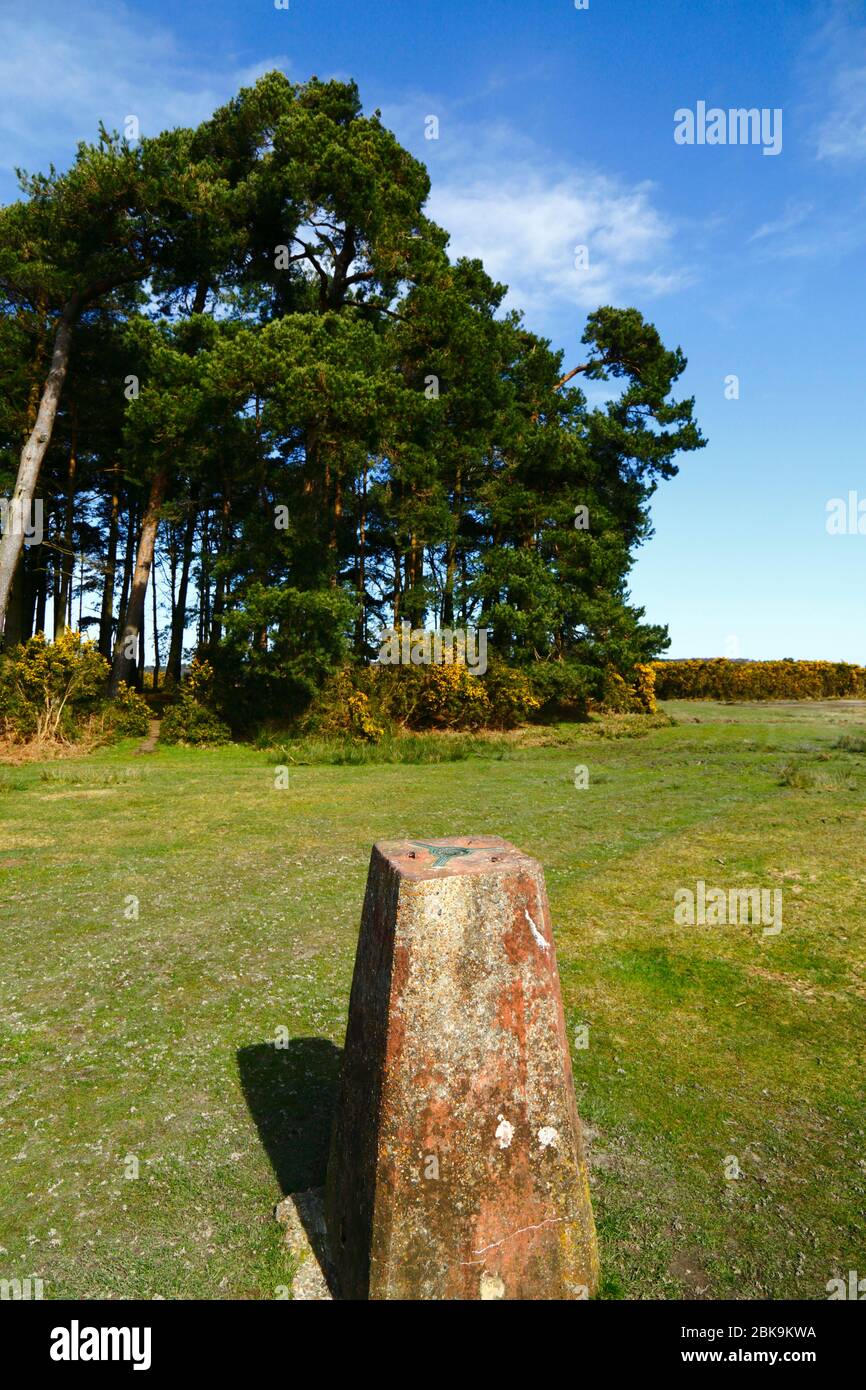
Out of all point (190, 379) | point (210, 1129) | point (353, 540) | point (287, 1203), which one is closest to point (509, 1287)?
point (287, 1203)

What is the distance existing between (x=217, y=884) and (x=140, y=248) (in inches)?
822

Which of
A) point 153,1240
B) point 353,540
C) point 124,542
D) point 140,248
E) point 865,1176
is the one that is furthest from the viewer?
point 124,542

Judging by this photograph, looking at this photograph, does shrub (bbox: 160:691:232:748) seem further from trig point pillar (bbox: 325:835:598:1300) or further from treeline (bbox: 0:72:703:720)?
trig point pillar (bbox: 325:835:598:1300)

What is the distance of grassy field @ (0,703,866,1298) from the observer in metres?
3.04

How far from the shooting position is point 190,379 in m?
20.0

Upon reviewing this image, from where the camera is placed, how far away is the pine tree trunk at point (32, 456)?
20.4 meters

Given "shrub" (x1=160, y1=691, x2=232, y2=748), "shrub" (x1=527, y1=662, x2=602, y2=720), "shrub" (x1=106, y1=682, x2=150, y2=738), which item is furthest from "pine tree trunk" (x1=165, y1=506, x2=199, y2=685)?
"shrub" (x1=527, y1=662, x2=602, y2=720)

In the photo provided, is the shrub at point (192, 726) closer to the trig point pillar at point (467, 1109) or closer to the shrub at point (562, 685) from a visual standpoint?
the shrub at point (562, 685)

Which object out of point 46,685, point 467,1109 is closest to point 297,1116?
point 467,1109

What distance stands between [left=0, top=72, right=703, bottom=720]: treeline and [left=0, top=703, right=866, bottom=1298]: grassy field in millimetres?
11411

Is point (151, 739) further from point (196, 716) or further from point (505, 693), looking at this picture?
point (505, 693)

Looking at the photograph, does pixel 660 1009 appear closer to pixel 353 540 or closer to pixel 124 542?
pixel 353 540

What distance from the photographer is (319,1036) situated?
4719 millimetres

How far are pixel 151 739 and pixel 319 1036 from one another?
55.0 ft
